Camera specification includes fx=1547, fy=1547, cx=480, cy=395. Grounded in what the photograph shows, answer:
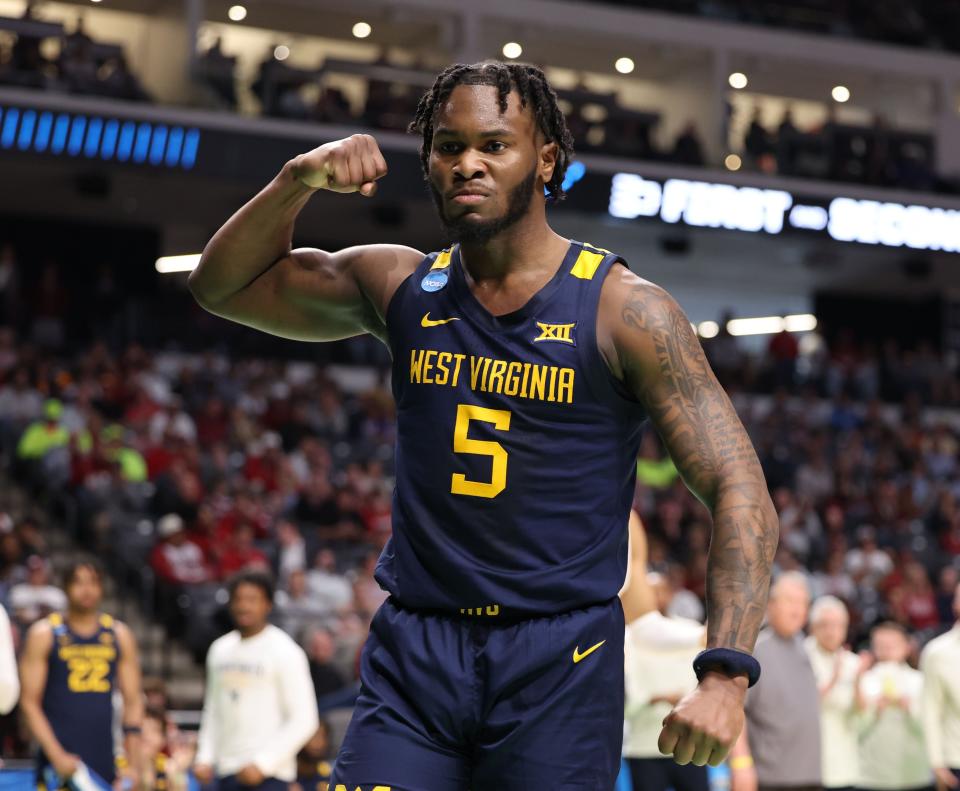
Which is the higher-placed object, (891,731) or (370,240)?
(370,240)

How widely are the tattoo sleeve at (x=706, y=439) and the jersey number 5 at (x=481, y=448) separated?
0.29 m

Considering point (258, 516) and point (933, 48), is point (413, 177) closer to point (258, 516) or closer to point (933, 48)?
point (258, 516)

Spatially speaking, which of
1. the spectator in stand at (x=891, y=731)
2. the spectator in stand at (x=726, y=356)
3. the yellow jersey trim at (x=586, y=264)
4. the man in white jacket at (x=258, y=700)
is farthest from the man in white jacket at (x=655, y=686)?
the spectator in stand at (x=726, y=356)

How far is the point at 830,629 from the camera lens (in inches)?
363

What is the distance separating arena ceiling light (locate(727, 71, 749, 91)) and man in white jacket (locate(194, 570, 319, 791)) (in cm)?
2070

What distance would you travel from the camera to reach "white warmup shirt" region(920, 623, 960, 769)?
8516mm

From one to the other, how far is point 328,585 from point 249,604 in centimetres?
633

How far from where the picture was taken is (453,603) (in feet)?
10.3

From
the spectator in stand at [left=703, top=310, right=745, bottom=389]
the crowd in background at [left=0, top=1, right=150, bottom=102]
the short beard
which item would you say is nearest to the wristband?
the short beard

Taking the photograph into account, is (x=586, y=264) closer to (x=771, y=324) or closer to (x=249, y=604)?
(x=249, y=604)

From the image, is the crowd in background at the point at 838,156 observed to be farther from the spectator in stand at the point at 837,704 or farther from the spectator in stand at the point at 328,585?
the spectator in stand at the point at 837,704

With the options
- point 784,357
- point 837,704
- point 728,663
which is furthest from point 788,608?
point 784,357

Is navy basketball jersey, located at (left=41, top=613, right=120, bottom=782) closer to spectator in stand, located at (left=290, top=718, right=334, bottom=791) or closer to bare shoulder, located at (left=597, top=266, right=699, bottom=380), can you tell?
spectator in stand, located at (left=290, top=718, right=334, bottom=791)

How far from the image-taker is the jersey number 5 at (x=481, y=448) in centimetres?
316
